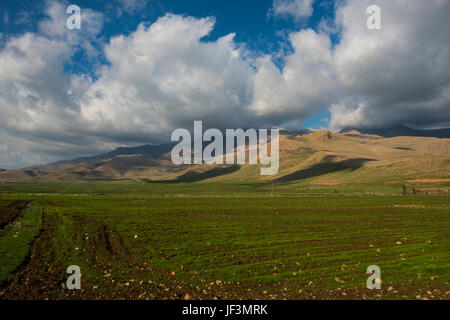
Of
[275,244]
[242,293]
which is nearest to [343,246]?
[275,244]

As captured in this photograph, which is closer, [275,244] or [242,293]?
[242,293]

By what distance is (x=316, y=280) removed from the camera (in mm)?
15953

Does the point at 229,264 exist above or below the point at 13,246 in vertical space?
below

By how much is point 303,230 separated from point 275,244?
9.62 meters

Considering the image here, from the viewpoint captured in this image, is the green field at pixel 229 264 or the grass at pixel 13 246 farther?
the grass at pixel 13 246

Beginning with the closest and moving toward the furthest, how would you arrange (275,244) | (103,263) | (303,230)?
(103,263), (275,244), (303,230)

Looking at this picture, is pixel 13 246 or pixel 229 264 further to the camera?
pixel 13 246

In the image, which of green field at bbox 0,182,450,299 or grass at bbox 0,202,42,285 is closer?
green field at bbox 0,182,450,299

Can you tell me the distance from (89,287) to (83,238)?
602 inches
